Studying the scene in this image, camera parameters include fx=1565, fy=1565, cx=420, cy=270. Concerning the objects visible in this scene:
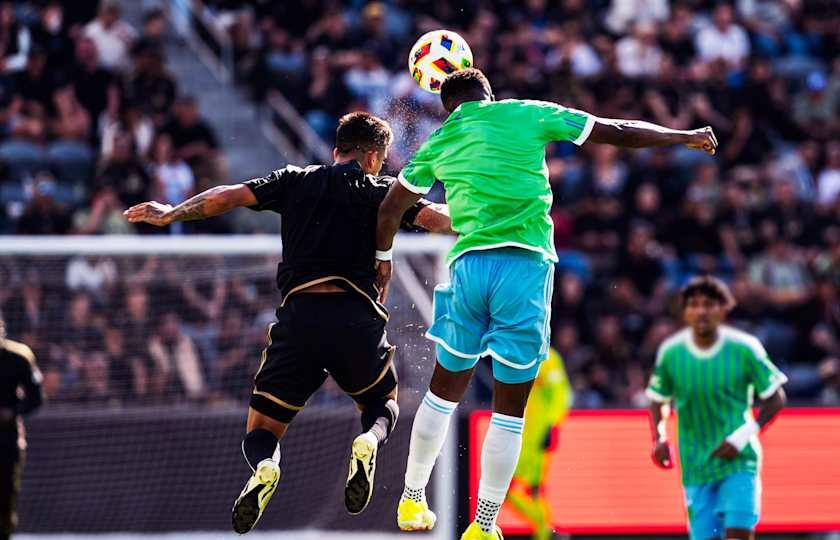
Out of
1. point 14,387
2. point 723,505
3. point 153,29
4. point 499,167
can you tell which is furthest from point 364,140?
point 153,29

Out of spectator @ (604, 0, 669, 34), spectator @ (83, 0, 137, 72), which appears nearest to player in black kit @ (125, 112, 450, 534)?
spectator @ (83, 0, 137, 72)

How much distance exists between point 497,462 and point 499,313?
765mm

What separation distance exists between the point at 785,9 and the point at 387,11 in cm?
603

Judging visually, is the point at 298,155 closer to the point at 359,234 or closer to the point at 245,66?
the point at 245,66

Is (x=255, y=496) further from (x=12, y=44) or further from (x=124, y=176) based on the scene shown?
(x=12, y=44)

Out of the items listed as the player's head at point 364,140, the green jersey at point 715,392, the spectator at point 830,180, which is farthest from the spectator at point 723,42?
the player's head at point 364,140

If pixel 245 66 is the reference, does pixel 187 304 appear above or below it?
below

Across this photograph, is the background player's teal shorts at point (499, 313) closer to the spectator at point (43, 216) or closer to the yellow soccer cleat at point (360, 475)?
the yellow soccer cleat at point (360, 475)

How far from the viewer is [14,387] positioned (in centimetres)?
1130

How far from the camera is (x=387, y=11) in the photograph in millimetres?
→ 18844

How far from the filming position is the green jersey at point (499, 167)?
309 inches

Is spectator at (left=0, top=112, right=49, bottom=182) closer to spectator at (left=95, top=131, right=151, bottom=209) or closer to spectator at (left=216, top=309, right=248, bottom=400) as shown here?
spectator at (left=95, top=131, right=151, bottom=209)

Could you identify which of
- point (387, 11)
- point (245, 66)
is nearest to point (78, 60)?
point (245, 66)

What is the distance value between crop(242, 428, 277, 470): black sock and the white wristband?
332 cm
